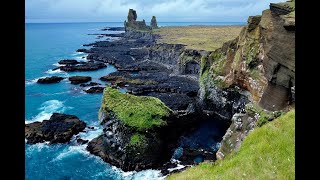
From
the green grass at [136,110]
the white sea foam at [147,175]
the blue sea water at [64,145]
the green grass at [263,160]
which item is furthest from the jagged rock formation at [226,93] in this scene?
the green grass at [263,160]

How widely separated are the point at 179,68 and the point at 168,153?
68.5m

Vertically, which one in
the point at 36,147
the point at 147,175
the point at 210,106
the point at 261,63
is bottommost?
the point at 147,175

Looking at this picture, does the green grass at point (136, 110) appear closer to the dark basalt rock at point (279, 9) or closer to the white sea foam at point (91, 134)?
the white sea foam at point (91, 134)

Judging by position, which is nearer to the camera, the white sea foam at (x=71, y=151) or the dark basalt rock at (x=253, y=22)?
the white sea foam at (x=71, y=151)

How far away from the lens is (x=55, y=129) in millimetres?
62688

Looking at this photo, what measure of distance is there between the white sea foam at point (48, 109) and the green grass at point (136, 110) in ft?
63.5

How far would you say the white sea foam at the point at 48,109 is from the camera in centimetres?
7231

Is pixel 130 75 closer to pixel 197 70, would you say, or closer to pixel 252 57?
pixel 197 70

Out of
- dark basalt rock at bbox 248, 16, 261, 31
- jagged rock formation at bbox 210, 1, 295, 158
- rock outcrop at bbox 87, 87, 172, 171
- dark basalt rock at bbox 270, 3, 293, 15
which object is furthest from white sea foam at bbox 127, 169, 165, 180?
dark basalt rock at bbox 248, 16, 261, 31

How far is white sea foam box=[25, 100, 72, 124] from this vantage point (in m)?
72.3

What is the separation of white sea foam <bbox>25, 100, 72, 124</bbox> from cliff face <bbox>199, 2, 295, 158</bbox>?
3366cm

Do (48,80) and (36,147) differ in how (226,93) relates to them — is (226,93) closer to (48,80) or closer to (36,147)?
(36,147)

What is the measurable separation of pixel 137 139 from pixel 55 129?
19.6 meters

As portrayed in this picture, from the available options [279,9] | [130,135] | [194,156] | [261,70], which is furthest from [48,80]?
[279,9]
